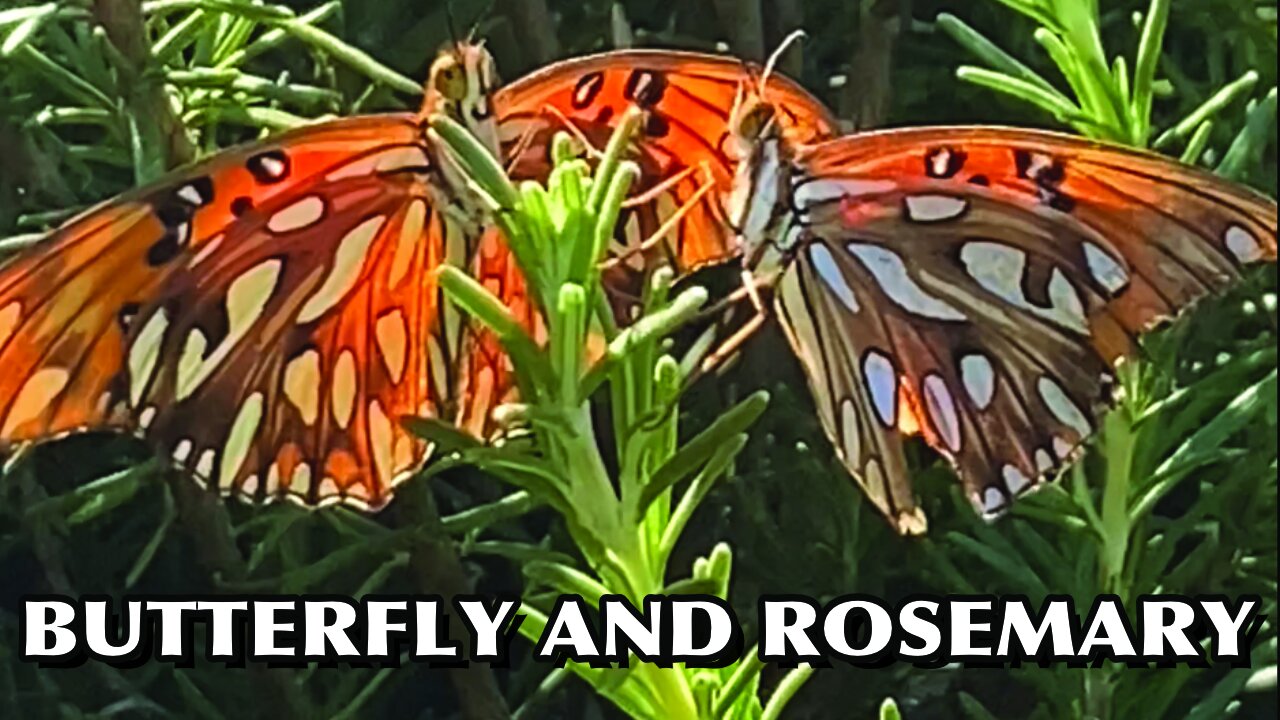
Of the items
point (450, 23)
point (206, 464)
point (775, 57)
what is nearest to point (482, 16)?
point (450, 23)

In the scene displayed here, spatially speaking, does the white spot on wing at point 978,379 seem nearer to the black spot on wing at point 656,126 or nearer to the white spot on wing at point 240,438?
the black spot on wing at point 656,126

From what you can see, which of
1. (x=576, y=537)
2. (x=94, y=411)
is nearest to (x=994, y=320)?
(x=576, y=537)

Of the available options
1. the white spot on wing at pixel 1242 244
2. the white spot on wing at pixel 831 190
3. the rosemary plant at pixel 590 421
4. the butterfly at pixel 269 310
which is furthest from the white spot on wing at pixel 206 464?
the white spot on wing at pixel 1242 244

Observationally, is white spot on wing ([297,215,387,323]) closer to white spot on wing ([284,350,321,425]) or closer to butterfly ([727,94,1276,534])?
white spot on wing ([284,350,321,425])

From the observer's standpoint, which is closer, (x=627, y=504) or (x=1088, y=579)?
(x=627, y=504)

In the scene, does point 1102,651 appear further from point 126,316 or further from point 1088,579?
point 126,316

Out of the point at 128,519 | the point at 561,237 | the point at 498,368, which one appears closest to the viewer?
the point at 561,237

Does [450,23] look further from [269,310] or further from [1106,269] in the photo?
[1106,269]

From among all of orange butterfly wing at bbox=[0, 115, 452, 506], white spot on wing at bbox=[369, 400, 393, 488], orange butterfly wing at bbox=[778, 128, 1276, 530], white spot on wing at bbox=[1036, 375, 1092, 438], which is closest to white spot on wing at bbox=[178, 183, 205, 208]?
orange butterfly wing at bbox=[0, 115, 452, 506]

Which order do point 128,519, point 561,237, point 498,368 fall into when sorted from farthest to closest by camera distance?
1. point 128,519
2. point 498,368
3. point 561,237
